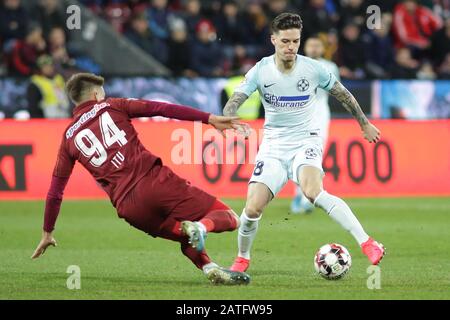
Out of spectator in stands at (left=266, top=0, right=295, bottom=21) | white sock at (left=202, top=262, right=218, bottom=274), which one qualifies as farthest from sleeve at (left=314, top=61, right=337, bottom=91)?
spectator in stands at (left=266, top=0, right=295, bottom=21)

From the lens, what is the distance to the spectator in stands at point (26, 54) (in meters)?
18.9

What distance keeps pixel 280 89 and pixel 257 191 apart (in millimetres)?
875

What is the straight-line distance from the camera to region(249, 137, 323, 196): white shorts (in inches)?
351

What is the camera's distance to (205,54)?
20188 millimetres

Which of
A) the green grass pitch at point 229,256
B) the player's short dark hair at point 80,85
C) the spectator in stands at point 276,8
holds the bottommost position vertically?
the green grass pitch at point 229,256

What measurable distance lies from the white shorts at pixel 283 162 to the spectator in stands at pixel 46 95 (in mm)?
9418

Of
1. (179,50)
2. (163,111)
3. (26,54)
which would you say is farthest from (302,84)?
(179,50)

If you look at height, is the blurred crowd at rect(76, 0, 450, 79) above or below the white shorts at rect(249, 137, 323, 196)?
above

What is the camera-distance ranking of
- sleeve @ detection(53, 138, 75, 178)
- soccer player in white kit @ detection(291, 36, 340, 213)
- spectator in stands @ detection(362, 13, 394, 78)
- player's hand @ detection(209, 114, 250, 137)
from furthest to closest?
spectator in stands @ detection(362, 13, 394, 78), soccer player in white kit @ detection(291, 36, 340, 213), sleeve @ detection(53, 138, 75, 178), player's hand @ detection(209, 114, 250, 137)

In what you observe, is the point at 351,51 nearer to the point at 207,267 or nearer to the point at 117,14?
the point at 117,14

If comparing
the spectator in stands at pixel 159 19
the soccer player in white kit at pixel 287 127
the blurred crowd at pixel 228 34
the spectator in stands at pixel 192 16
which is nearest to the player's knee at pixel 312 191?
the soccer player in white kit at pixel 287 127

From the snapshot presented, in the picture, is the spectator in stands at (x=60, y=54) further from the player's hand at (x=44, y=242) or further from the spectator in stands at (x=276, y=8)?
the player's hand at (x=44, y=242)

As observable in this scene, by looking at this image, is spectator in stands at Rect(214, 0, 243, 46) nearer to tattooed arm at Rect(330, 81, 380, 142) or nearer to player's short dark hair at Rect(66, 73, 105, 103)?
tattooed arm at Rect(330, 81, 380, 142)

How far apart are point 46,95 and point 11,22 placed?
7.70ft
